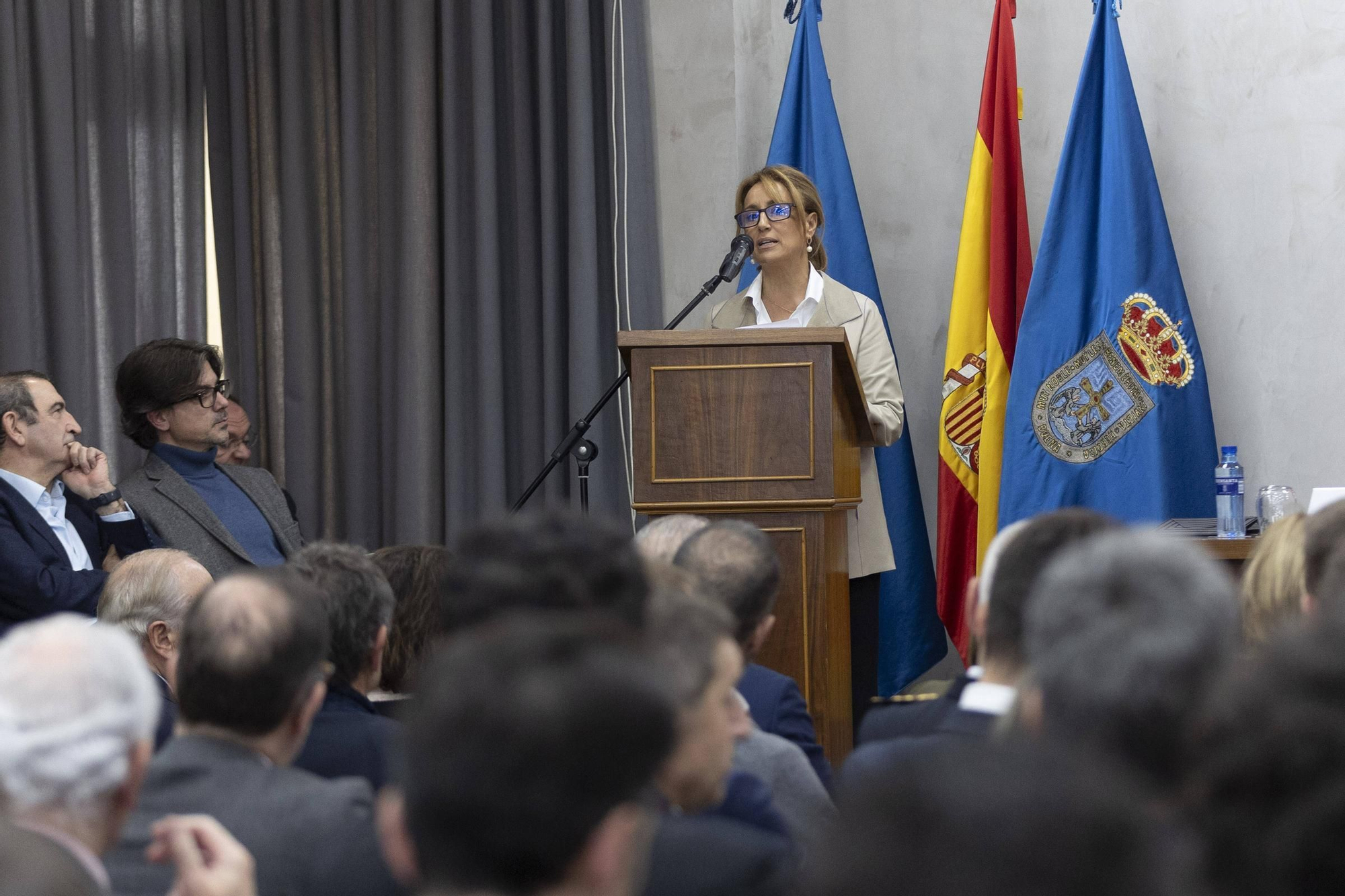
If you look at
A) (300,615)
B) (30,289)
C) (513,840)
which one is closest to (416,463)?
(30,289)

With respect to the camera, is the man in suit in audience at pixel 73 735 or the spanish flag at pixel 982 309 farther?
the spanish flag at pixel 982 309

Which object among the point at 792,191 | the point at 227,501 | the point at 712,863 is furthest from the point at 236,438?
the point at 712,863

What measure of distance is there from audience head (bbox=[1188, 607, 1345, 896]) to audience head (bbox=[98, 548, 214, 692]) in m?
2.18

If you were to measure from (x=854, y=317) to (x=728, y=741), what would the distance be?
2.89m

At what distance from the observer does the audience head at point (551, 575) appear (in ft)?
5.03

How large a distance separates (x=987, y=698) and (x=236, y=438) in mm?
3805

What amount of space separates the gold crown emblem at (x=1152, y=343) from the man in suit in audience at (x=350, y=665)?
309 cm

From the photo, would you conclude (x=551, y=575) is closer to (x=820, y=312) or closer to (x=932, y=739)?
(x=932, y=739)

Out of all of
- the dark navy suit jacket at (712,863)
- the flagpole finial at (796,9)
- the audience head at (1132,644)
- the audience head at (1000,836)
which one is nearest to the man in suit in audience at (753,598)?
the dark navy suit jacket at (712,863)

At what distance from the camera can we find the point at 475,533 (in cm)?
163

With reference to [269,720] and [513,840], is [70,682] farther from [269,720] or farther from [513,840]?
[513,840]

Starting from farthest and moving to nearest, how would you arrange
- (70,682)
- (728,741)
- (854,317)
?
(854,317), (728,741), (70,682)

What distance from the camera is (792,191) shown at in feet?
13.9

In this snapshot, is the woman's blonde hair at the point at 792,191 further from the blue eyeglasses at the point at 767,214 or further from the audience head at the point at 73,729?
the audience head at the point at 73,729
